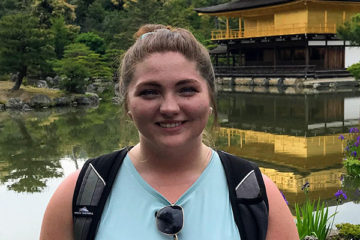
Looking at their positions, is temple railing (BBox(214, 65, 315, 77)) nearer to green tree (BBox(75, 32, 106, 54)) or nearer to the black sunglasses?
green tree (BBox(75, 32, 106, 54))

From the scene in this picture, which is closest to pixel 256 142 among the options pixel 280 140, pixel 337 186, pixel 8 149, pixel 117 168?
pixel 280 140

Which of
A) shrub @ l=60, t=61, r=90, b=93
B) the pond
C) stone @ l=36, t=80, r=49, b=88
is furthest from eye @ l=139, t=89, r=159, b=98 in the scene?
stone @ l=36, t=80, r=49, b=88

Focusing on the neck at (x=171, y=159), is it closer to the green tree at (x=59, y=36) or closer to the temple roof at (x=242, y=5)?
the temple roof at (x=242, y=5)

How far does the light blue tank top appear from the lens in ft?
4.29

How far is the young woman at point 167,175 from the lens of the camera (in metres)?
1.32

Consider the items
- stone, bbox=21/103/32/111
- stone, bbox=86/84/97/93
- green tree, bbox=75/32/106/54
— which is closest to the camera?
stone, bbox=21/103/32/111

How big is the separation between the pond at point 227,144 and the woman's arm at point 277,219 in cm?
72

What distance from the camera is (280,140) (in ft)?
31.4

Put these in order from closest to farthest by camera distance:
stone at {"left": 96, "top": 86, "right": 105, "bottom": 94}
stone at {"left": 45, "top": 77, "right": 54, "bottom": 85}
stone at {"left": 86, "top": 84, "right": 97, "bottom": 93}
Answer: stone at {"left": 86, "top": 84, "right": 97, "bottom": 93} < stone at {"left": 96, "top": 86, "right": 105, "bottom": 94} < stone at {"left": 45, "top": 77, "right": 54, "bottom": 85}

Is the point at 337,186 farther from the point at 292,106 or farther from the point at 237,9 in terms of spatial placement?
the point at 237,9

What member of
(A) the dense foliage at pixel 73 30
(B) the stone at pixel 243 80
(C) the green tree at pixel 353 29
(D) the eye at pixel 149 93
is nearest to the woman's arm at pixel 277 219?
(D) the eye at pixel 149 93

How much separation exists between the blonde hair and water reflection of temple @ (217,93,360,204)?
4230 mm

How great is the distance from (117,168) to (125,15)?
39447 mm

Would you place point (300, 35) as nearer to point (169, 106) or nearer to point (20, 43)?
point (20, 43)
